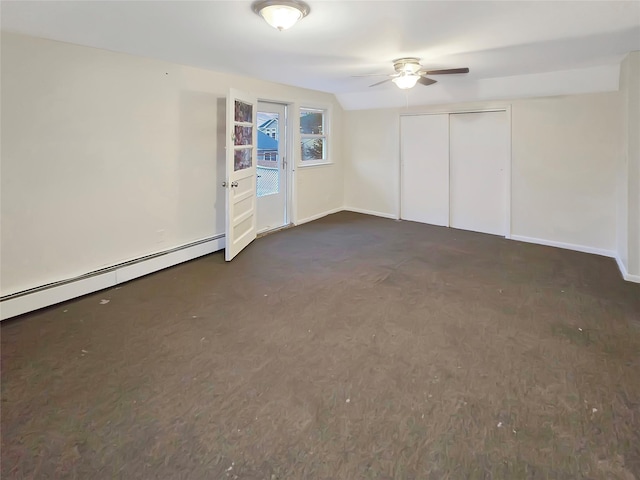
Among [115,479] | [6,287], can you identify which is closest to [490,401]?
[115,479]

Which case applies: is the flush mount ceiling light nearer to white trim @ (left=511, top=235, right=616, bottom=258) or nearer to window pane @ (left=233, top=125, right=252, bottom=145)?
window pane @ (left=233, top=125, right=252, bottom=145)

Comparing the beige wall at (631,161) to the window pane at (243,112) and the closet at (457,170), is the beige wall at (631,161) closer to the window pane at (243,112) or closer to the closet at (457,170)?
the closet at (457,170)

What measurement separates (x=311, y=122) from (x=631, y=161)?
174 inches

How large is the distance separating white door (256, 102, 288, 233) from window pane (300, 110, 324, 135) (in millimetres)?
559

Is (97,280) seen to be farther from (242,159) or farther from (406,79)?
(406,79)

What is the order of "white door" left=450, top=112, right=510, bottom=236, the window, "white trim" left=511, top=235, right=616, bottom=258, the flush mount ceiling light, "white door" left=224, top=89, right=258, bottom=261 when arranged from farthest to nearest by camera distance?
the window < "white door" left=450, top=112, right=510, bottom=236 < "white trim" left=511, top=235, right=616, bottom=258 < "white door" left=224, top=89, right=258, bottom=261 < the flush mount ceiling light

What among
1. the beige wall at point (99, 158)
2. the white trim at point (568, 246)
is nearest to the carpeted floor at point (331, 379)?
the beige wall at point (99, 158)

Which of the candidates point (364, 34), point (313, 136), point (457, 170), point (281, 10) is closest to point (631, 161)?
point (457, 170)

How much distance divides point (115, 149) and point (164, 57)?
101 centimetres

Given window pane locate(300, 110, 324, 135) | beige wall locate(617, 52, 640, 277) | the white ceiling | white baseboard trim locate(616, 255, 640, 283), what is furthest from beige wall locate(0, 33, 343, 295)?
white baseboard trim locate(616, 255, 640, 283)

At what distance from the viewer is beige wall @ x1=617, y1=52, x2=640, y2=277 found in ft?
12.1

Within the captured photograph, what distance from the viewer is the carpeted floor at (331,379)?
1.74 m

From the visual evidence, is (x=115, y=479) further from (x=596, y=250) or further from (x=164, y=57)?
(x=596, y=250)

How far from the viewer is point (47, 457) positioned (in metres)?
1.75
